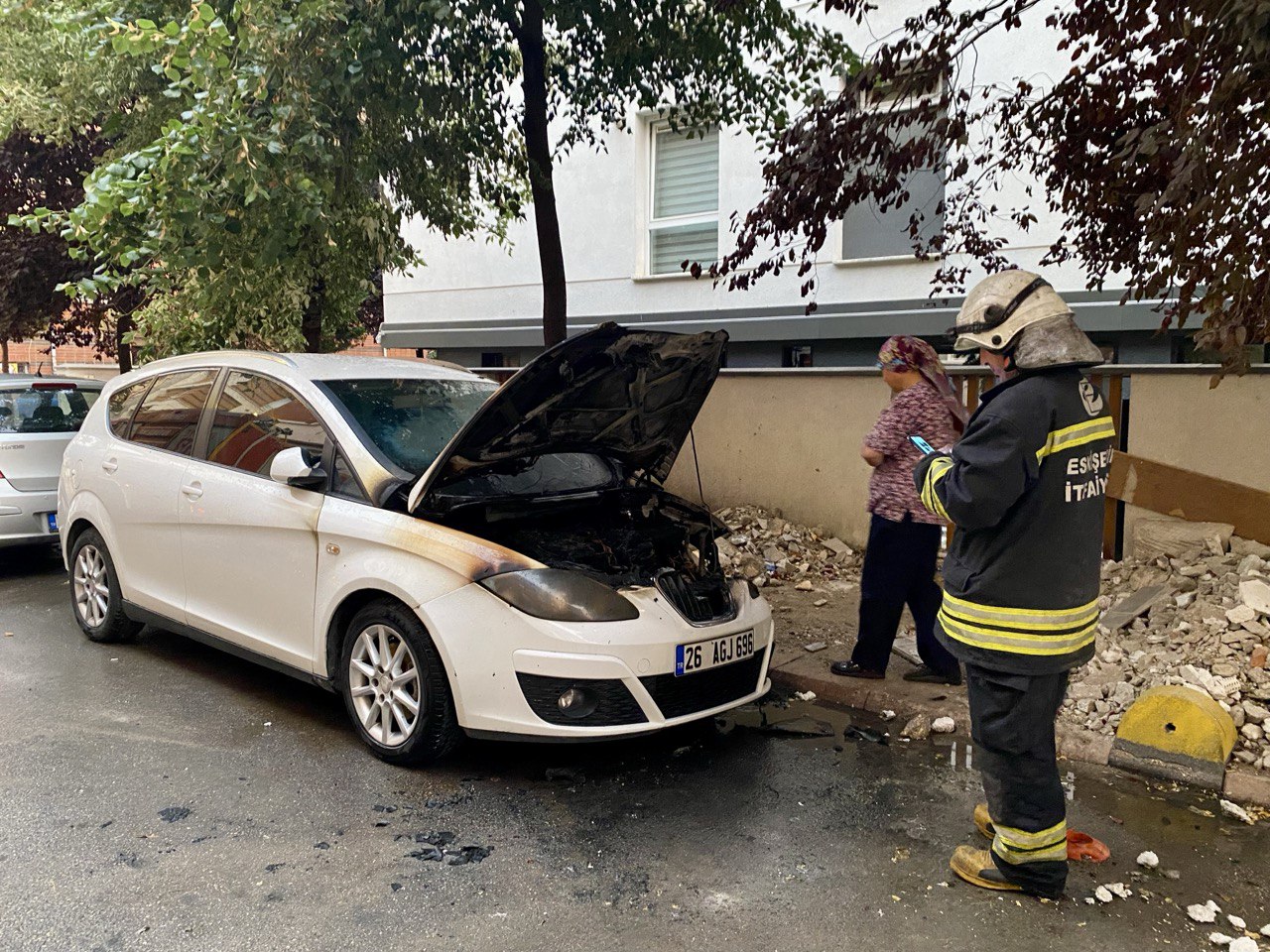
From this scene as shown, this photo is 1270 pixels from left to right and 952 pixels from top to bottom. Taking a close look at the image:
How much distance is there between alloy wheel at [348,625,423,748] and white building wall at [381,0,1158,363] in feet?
18.4

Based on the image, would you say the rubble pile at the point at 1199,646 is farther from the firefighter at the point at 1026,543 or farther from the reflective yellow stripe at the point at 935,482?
the reflective yellow stripe at the point at 935,482

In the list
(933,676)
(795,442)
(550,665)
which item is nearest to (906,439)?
(933,676)

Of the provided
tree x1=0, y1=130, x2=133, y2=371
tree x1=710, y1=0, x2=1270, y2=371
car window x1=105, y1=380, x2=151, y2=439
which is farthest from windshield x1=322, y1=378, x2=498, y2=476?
tree x1=0, y1=130, x2=133, y2=371

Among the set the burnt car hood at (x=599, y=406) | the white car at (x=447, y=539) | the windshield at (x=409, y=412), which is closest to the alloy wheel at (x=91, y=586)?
the white car at (x=447, y=539)

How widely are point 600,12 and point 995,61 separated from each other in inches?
152

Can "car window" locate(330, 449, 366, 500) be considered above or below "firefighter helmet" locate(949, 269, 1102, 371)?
below

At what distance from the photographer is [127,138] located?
8602mm

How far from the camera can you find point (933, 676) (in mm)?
5180

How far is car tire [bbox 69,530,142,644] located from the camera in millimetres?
5699

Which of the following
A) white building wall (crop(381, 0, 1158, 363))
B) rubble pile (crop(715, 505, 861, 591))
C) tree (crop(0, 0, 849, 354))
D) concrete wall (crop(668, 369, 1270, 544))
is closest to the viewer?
tree (crop(0, 0, 849, 354))

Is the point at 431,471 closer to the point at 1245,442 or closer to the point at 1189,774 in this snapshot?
the point at 1189,774

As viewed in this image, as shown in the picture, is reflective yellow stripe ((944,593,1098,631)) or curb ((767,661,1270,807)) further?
curb ((767,661,1270,807))

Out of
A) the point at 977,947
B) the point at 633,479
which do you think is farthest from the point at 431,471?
the point at 977,947

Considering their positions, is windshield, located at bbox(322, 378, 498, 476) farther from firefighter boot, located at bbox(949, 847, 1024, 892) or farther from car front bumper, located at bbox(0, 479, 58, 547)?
car front bumper, located at bbox(0, 479, 58, 547)
